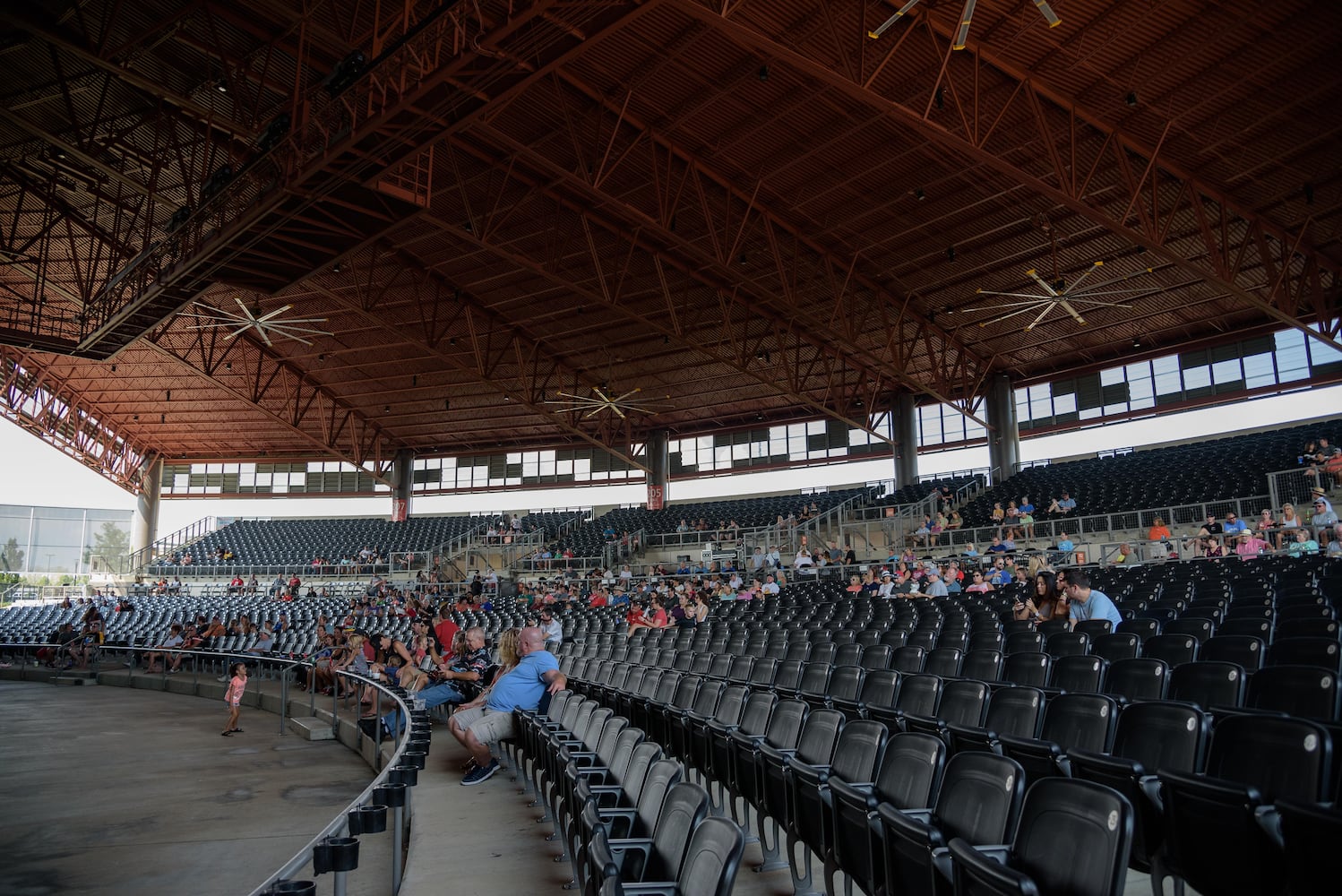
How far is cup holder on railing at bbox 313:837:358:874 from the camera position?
9.78 feet

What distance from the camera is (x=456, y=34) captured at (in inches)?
501

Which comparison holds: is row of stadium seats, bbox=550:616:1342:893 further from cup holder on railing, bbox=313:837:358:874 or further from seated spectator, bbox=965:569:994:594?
seated spectator, bbox=965:569:994:594

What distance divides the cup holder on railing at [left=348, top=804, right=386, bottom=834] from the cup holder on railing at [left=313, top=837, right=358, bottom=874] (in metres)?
0.25

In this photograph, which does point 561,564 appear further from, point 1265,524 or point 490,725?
point 490,725

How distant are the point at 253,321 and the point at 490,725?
21901mm

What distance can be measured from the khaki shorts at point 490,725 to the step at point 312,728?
18.5 ft

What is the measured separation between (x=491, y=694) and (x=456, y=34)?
9.97m

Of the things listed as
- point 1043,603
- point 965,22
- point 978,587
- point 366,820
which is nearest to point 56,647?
point 978,587

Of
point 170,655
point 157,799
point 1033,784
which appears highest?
point 1033,784

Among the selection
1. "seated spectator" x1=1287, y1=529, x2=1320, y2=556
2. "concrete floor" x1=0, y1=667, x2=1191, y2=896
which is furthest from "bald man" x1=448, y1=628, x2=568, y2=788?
"seated spectator" x1=1287, y1=529, x2=1320, y2=556

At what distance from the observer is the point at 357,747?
35.9 feet

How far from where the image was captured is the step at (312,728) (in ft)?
39.7

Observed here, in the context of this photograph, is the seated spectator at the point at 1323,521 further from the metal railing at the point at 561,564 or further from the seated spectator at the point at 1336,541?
the metal railing at the point at 561,564

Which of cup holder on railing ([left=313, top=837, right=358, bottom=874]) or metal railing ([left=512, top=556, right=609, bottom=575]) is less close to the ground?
metal railing ([left=512, top=556, right=609, bottom=575])
